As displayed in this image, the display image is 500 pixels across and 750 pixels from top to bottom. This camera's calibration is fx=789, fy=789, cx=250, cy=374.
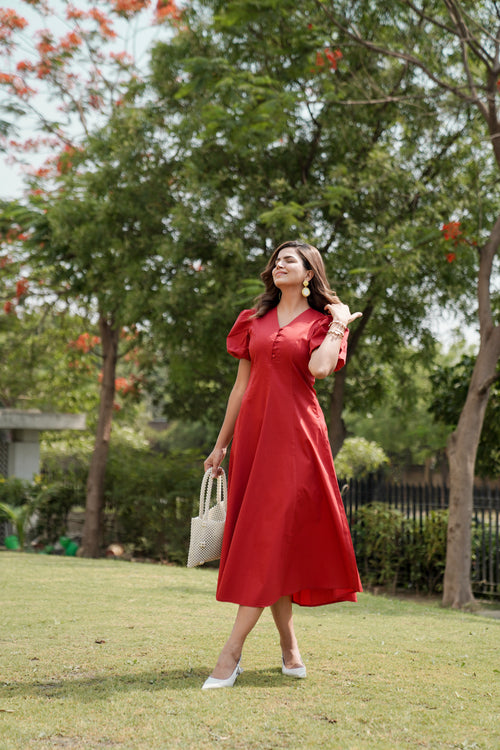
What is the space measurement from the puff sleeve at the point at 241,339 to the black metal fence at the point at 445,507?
6236 millimetres

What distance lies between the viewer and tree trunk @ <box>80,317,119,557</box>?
12.9 m

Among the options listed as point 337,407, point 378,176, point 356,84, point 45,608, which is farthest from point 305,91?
point 45,608

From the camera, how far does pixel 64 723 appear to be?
2.96 meters

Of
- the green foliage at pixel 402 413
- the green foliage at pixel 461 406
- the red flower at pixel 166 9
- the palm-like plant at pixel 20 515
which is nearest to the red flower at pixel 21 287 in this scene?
the palm-like plant at pixel 20 515

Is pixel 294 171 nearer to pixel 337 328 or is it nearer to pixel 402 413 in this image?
pixel 402 413

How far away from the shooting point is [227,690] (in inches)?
134

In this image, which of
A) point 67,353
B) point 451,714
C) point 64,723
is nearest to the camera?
point 64,723

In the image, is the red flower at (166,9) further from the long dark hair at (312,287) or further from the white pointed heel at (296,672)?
the white pointed heel at (296,672)

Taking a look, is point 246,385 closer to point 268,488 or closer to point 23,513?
point 268,488

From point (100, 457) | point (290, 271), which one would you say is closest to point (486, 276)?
point (290, 271)

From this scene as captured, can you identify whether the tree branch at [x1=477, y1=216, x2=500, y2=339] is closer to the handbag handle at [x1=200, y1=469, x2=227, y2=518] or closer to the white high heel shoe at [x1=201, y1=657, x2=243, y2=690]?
the handbag handle at [x1=200, y1=469, x2=227, y2=518]

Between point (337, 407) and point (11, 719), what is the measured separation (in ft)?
31.1

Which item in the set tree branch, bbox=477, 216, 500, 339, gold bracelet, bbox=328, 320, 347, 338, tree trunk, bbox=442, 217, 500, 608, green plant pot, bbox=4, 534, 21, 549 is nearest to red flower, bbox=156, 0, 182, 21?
tree branch, bbox=477, 216, 500, 339

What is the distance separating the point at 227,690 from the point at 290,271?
78.0 inches
